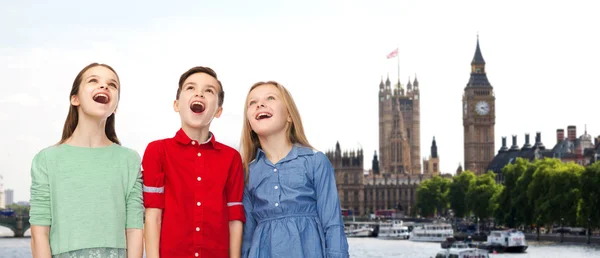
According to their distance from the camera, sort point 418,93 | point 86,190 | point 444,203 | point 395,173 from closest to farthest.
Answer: point 86,190
point 444,203
point 395,173
point 418,93

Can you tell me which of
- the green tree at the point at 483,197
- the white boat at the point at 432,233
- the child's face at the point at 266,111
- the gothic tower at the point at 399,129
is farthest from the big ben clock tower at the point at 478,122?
the child's face at the point at 266,111

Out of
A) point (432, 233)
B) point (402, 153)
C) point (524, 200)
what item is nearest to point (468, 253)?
point (524, 200)

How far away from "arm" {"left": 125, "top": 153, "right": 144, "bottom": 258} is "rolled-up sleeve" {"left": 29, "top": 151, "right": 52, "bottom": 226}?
51 centimetres

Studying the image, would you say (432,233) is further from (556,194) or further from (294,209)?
(294,209)

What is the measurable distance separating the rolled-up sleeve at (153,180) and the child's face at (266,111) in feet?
2.58

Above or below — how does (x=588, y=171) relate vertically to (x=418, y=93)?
below

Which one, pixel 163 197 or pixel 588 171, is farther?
pixel 588 171

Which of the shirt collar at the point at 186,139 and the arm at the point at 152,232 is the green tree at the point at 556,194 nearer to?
the shirt collar at the point at 186,139

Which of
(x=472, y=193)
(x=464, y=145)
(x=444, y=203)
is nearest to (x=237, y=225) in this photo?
(x=472, y=193)

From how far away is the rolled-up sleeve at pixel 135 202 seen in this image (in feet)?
24.2

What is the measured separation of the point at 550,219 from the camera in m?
64.6

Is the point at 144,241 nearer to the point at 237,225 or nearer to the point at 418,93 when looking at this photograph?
the point at 237,225

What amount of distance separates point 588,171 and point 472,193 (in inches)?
1467

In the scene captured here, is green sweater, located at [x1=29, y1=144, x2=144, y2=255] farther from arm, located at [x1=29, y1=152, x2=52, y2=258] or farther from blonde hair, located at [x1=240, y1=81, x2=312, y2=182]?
blonde hair, located at [x1=240, y1=81, x2=312, y2=182]
